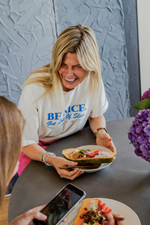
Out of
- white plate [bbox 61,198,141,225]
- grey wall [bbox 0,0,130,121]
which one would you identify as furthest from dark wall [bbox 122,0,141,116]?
white plate [bbox 61,198,141,225]

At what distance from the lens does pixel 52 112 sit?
129 centimetres

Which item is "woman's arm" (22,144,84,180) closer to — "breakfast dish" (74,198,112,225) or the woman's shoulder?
"breakfast dish" (74,198,112,225)

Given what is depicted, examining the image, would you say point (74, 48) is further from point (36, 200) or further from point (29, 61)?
point (29, 61)

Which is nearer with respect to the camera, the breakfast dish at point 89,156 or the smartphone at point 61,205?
the smartphone at point 61,205

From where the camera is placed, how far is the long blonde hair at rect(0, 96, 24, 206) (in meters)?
0.51

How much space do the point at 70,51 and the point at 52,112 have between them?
0.37 meters

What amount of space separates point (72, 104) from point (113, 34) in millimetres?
1435

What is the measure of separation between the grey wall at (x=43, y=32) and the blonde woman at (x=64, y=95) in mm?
836

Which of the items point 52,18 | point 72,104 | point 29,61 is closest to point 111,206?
point 72,104

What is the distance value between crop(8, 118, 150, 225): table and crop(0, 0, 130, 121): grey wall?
4.20 ft

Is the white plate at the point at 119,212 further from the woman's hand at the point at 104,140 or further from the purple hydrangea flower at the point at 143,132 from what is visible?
the woman's hand at the point at 104,140

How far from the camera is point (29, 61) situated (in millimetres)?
2146

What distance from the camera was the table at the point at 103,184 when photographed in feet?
2.56

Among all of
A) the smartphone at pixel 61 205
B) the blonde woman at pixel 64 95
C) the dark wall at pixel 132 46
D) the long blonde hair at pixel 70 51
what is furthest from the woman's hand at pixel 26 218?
the dark wall at pixel 132 46
